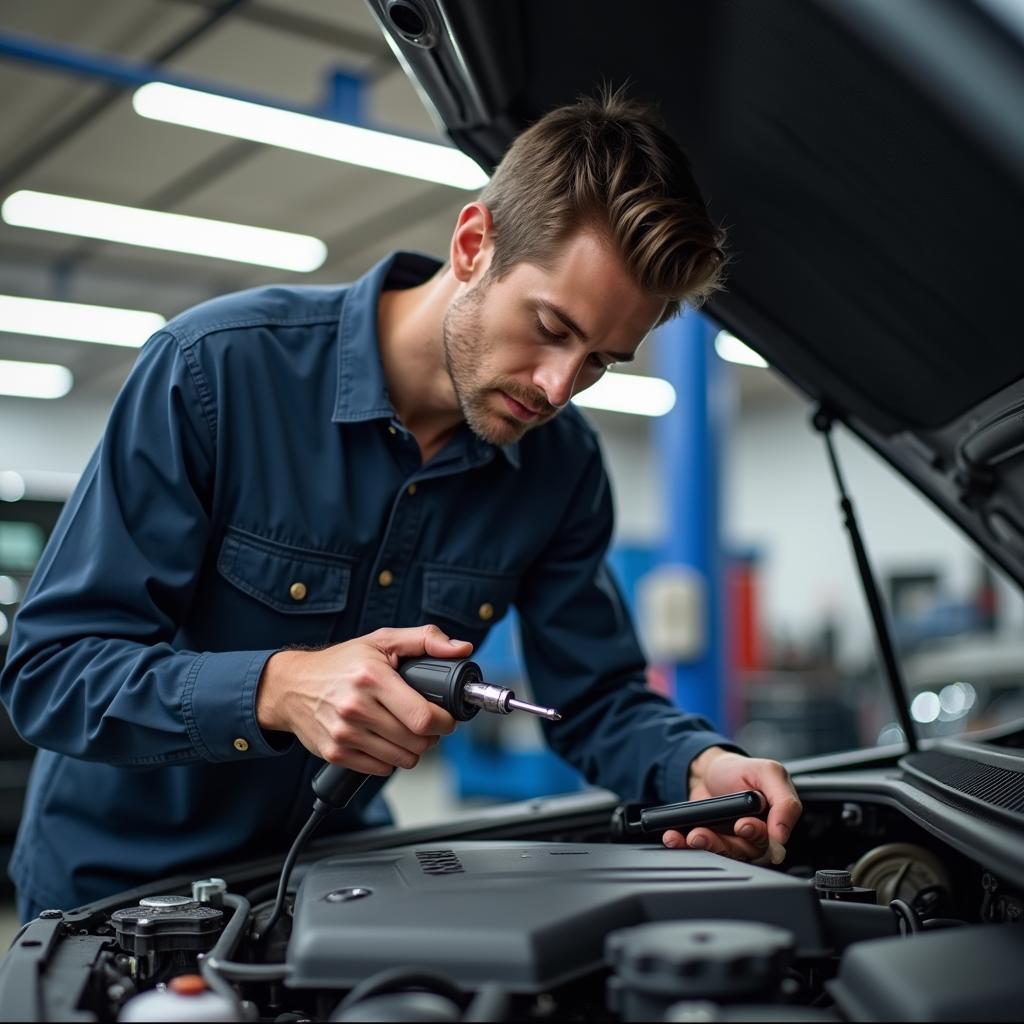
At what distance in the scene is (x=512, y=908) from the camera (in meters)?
0.74

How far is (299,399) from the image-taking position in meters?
1.33

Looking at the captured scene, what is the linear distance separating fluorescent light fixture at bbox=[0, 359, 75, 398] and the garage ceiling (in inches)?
6.6

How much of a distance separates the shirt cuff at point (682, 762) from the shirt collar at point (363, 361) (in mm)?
403

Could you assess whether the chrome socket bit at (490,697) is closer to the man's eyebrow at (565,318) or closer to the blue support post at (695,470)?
the man's eyebrow at (565,318)

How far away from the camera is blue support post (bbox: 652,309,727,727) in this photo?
4730 millimetres

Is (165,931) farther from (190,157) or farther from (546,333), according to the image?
(190,157)

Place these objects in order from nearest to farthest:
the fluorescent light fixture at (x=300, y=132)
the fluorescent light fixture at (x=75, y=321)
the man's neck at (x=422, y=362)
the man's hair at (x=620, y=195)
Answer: the man's hair at (x=620, y=195) < the man's neck at (x=422, y=362) < the fluorescent light fixture at (x=300, y=132) < the fluorescent light fixture at (x=75, y=321)

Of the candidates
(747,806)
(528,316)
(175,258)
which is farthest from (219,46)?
(747,806)

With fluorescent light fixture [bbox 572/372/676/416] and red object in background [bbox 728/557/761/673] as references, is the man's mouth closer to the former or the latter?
fluorescent light fixture [bbox 572/372/676/416]

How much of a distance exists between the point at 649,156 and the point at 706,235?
101 millimetres

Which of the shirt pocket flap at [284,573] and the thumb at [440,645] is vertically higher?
the shirt pocket flap at [284,573]

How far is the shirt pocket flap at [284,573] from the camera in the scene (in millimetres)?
1248

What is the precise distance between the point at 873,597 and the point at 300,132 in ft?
12.2

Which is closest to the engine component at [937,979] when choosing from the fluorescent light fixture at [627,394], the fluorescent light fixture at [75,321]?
the fluorescent light fixture at [75,321]
